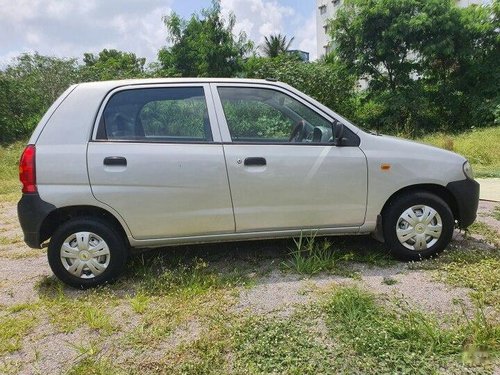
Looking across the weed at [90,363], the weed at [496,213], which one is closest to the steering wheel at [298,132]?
the weed at [90,363]

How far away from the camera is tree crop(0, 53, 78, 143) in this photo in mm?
17078

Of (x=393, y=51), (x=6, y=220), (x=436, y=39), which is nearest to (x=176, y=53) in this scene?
(x=393, y=51)

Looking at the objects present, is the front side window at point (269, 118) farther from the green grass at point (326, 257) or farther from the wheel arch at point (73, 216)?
the wheel arch at point (73, 216)

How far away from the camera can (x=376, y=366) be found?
235 centimetres

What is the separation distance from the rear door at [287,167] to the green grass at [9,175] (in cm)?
649

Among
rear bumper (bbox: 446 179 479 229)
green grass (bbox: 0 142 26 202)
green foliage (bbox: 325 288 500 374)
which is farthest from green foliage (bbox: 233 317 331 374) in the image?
green grass (bbox: 0 142 26 202)

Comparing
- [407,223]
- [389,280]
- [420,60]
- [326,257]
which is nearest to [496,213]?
[407,223]

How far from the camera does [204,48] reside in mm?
15773

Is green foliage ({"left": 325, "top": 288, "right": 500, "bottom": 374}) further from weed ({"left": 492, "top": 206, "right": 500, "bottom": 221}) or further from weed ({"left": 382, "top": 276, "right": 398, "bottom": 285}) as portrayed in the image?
weed ({"left": 492, "top": 206, "right": 500, "bottom": 221})

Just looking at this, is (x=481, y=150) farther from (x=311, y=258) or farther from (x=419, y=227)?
(x=311, y=258)

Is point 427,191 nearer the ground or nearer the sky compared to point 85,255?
nearer the sky

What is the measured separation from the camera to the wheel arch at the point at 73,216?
3.46 metres

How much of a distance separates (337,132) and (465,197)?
1356 mm

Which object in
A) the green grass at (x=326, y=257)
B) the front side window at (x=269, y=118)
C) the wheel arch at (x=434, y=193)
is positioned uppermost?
the front side window at (x=269, y=118)
